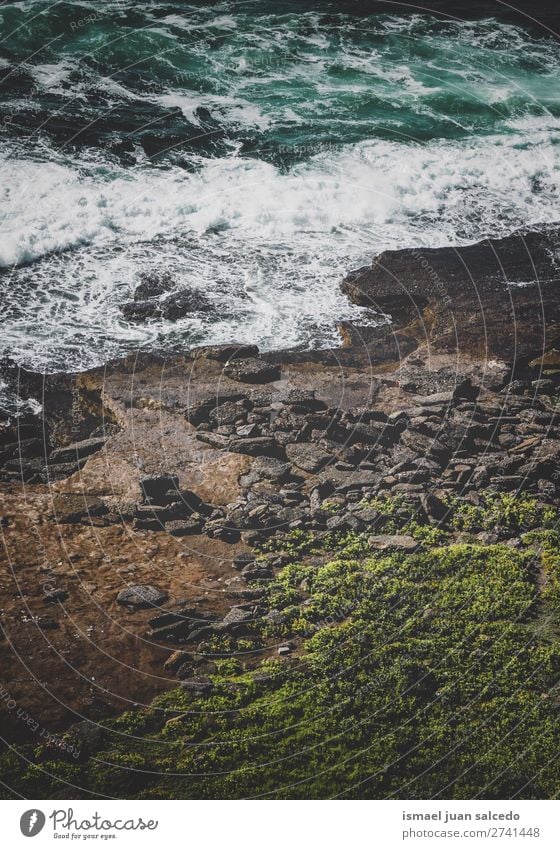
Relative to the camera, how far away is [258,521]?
26.7 ft

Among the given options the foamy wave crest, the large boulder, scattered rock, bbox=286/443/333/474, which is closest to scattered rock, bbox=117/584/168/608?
scattered rock, bbox=286/443/333/474

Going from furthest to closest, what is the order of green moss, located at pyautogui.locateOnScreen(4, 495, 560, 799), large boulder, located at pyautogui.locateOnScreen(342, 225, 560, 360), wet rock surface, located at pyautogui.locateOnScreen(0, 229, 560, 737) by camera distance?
large boulder, located at pyautogui.locateOnScreen(342, 225, 560, 360)
wet rock surface, located at pyautogui.locateOnScreen(0, 229, 560, 737)
green moss, located at pyautogui.locateOnScreen(4, 495, 560, 799)

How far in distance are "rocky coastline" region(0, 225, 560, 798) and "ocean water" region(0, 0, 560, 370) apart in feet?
4.21

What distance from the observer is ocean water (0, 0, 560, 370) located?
11914 mm

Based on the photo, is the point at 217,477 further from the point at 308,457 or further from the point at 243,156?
the point at 243,156

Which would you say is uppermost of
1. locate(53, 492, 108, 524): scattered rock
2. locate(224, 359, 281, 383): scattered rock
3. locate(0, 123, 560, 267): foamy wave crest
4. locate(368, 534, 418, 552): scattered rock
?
locate(0, 123, 560, 267): foamy wave crest

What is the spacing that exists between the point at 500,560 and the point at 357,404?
309 cm

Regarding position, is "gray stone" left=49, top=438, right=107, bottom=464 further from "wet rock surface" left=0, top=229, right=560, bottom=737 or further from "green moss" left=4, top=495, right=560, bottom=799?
"green moss" left=4, top=495, right=560, bottom=799

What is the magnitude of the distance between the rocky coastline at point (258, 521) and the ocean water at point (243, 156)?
4.21ft

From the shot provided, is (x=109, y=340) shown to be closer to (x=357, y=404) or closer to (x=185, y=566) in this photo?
(x=357, y=404)

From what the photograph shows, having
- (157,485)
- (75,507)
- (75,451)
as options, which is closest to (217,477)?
(157,485)

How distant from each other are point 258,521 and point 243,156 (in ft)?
32.6

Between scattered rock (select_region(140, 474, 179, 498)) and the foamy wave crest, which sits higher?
the foamy wave crest

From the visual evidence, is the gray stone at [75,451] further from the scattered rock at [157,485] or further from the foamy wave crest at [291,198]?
the foamy wave crest at [291,198]
